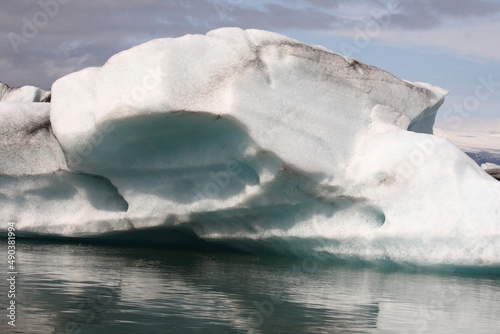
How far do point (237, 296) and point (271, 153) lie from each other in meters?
3.20

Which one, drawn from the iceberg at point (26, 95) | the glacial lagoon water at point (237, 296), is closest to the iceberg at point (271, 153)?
the glacial lagoon water at point (237, 296)

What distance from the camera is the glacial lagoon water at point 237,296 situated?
16.9 feet

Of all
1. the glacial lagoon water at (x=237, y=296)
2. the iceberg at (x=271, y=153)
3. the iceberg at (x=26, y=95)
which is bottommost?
the glacial lagoon water at (x=237, y=296)

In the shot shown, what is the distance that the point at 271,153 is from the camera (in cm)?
939

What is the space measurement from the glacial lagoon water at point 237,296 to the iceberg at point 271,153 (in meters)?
0.58

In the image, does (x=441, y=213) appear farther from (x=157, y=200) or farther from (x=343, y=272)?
(x=157, y=200)

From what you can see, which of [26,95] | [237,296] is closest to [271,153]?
[237,296]

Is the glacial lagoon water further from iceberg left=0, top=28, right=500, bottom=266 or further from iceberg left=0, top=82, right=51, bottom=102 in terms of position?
iceberg left=0, top=82, right=51, bottom=102

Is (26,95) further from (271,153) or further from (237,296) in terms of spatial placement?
(237,296)

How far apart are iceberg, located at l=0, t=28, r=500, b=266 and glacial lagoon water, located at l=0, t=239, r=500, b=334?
578 mm

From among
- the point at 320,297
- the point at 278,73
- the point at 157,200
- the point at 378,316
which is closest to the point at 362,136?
the point at 278,73

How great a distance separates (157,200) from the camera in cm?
1045

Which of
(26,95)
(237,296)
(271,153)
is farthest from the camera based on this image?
(26,95)

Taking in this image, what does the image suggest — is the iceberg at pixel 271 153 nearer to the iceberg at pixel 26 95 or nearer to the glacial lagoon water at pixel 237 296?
the glacial lagoon water at pixel 237 296
